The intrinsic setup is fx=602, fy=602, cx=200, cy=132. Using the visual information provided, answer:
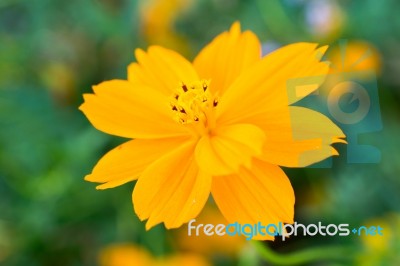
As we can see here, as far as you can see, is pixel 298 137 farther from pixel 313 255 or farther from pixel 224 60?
pixel 313 255

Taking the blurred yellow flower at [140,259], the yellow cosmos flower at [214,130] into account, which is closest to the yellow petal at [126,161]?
the yellow cosmos flower at [214,130]

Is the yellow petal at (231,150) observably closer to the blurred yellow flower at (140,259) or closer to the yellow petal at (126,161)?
the yellow petal at (126,161)

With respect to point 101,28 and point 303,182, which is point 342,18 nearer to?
point 303,182

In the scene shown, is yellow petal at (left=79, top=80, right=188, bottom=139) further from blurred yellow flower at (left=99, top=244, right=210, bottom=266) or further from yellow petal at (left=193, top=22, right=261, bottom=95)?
blurred yellow flower at (left=99, top=244, right=210, bottom=266)

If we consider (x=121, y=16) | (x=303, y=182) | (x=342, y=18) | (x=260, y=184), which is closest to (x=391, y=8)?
(x=342, y=18)

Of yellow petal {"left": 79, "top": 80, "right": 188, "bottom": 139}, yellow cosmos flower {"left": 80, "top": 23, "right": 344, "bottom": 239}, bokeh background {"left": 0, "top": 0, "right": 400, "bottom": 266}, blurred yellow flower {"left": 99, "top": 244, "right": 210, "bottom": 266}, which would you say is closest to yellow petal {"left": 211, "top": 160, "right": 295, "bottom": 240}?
yellow cosmos flower {"left": 80, "top": 23, "right": 344, "bottom": 239}

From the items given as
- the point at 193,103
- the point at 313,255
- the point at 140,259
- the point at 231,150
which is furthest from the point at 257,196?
the point at 140,259
